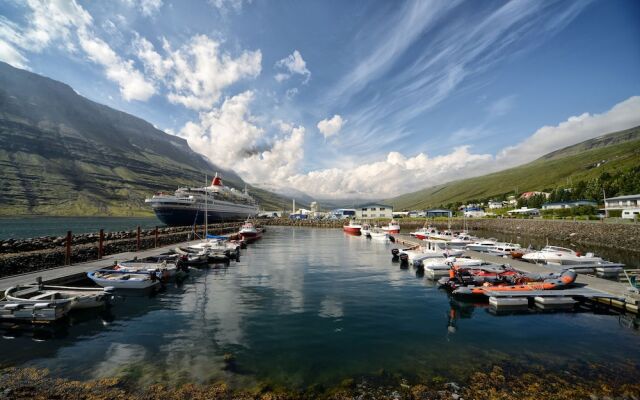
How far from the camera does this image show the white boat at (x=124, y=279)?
2586 centimetres

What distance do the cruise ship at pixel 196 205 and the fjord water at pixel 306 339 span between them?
216 feet

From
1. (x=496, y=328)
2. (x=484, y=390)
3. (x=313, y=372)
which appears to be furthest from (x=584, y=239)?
(x=313, y=372)

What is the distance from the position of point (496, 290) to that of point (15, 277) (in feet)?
137

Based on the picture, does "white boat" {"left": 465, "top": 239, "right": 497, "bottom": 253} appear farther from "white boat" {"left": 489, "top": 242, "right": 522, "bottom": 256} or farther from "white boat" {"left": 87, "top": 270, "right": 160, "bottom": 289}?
"white boat" {"left": 87, "top": 270, "right": 160, "bottom": 289}

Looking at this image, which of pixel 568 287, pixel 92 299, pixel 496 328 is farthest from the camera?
pixel 568 287

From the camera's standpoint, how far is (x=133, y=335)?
16953 millimetres

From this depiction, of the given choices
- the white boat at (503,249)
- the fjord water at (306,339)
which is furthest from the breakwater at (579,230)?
the fjord water at (306,339)

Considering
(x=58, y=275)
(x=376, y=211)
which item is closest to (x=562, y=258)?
(x=58, y=275)

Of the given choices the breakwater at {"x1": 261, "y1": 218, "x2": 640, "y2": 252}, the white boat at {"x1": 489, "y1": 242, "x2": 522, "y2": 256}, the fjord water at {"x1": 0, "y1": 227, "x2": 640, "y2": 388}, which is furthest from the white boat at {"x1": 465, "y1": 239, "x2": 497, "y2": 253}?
the fjord water at {"x1": 0, "y1": 227, "x2": 640, "y2": 388}

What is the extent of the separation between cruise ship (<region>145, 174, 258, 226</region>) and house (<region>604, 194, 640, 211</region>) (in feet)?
439

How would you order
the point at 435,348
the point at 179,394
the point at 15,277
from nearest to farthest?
the point at 179,394 → the point at 435,348 → the point at 15,277

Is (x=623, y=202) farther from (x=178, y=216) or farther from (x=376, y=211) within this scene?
(x=178, y=216)

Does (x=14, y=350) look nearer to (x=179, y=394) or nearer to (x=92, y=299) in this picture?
(x=92, y=299)

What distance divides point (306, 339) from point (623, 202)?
130421mm
